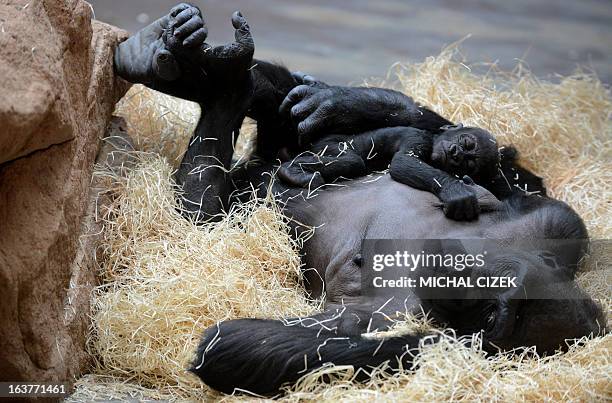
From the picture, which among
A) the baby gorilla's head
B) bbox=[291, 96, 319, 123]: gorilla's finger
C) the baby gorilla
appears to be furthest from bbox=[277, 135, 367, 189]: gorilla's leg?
the baby gorilla's head

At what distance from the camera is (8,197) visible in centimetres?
194

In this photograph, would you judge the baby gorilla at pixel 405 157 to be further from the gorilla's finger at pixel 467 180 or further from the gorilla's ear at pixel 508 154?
the gorilla's ear at pixel 508 154

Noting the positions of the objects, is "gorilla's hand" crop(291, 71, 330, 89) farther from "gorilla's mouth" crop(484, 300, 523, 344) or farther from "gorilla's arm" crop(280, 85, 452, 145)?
"gorilla's mouth" crop(484, 300, 523, 344)

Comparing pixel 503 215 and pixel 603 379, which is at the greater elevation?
pixel 503 215

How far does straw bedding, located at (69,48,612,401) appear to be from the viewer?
202 cm

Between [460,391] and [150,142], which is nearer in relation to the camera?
[460,391]

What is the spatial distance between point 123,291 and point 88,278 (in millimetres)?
127

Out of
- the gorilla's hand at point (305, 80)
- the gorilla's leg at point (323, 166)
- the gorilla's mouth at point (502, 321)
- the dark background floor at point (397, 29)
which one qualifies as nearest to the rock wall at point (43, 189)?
the gorilla's leg at point (323, 166)

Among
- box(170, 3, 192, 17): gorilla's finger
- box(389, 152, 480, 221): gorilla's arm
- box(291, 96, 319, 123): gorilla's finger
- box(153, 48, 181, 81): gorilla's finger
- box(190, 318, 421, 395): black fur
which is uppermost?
box(170, 3, 192, 17): gorilla's finger

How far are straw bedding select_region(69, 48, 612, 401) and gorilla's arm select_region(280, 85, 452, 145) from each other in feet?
1.07

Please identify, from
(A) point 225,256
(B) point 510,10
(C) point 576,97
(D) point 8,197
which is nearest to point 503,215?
(A) point 225,256

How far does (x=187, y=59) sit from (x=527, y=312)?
4.46 ft

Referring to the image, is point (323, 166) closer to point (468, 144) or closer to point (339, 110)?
point (339, 110)

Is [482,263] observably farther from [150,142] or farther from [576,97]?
[576,97]
